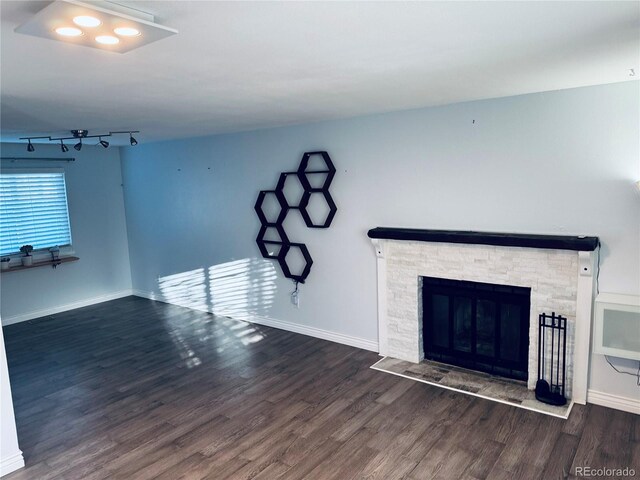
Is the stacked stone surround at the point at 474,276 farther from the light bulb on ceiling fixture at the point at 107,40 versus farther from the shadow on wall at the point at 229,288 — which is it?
the light bulb on ceiling fixture at the point at 107,40

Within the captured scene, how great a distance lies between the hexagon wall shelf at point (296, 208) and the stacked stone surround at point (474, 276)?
90 cm

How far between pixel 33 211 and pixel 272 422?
4.85 metres

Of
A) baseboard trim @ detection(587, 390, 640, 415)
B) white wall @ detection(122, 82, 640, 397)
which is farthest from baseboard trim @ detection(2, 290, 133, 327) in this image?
baseboard trim @ detection(587, 390, 640, 415)

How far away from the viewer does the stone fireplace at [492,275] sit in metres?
3.48

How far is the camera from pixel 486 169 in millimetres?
3861

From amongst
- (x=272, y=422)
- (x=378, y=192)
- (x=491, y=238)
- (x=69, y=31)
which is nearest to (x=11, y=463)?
(x=272, y=422)

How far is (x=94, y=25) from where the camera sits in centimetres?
168

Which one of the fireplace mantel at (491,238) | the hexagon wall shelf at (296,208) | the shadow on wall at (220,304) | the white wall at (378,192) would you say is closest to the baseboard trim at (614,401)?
the white wall at (378,192)

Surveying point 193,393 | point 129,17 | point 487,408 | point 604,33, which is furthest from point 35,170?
point 604,33

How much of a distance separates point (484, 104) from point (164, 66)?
8.41 ft

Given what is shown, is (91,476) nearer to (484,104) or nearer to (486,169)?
(486,169)

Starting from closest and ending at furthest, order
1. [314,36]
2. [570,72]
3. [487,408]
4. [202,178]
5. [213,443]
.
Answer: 1. [314,36]
2. [570,72]
3. [213,443]
4. [487,408]
5. [202,178]

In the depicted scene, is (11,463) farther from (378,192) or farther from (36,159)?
(36,159)

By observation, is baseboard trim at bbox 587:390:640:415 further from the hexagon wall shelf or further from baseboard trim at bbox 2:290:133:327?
baseboard trim at bbox 2:290:133:327
